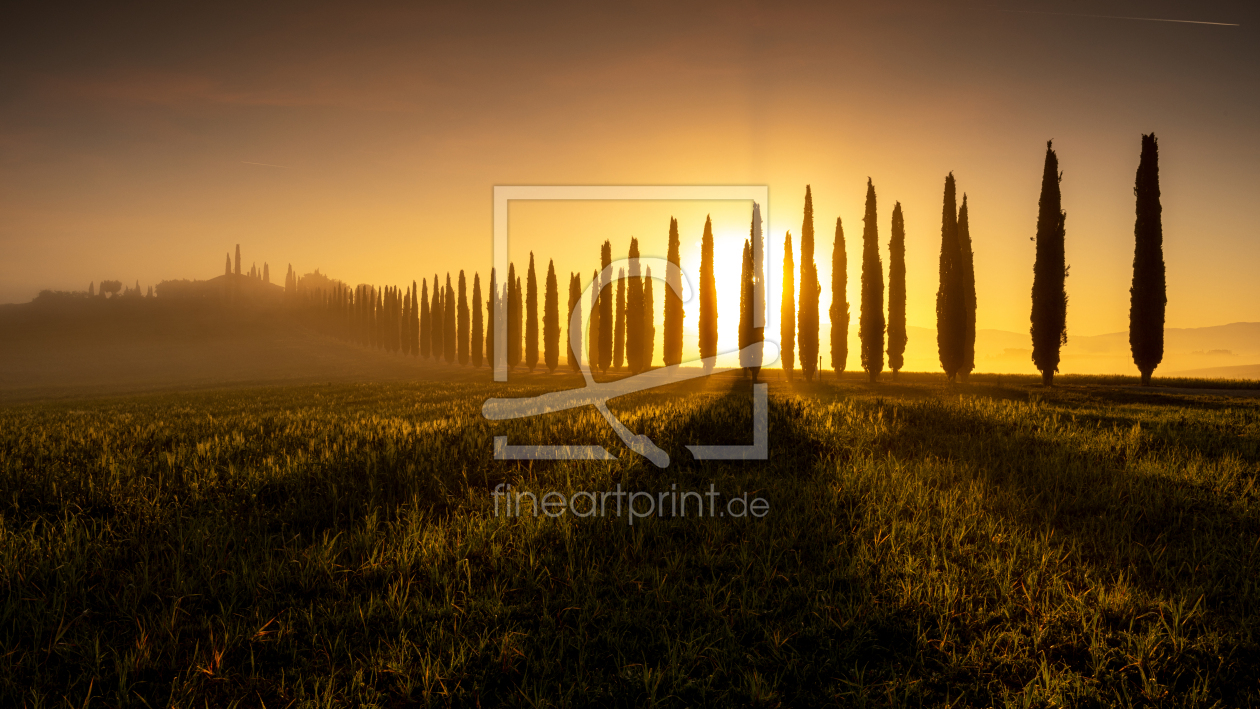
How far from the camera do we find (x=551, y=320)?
53.2 m

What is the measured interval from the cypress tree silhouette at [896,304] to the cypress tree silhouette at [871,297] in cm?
223

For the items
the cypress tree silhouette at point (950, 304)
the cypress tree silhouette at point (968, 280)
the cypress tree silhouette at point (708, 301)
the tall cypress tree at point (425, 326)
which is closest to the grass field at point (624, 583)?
the cypress tree silhouette at point (950, 304)

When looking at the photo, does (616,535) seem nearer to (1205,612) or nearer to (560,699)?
(560,699)

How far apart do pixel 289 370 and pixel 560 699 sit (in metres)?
60.1

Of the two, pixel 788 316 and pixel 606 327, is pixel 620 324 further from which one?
pixel 788 316

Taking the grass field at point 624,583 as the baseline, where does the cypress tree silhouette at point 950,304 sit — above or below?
above

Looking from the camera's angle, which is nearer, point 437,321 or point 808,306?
point 808,306

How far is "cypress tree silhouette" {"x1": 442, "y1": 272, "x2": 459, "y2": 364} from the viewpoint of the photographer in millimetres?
63031

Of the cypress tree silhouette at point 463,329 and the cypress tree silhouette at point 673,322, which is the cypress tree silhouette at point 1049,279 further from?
the cypress tree silhouette at point 463,329

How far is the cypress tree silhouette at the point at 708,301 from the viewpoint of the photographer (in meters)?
41.8

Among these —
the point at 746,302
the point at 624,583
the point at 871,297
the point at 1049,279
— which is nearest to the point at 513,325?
the point at 746,302

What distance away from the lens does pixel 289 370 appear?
52188 millimetres

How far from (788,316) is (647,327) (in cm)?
1401

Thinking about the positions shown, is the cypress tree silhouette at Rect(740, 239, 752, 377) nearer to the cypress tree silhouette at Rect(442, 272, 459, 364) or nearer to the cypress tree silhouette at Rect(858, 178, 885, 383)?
the cypress tree silhouette at Rect(858, 178, 885, 383)
